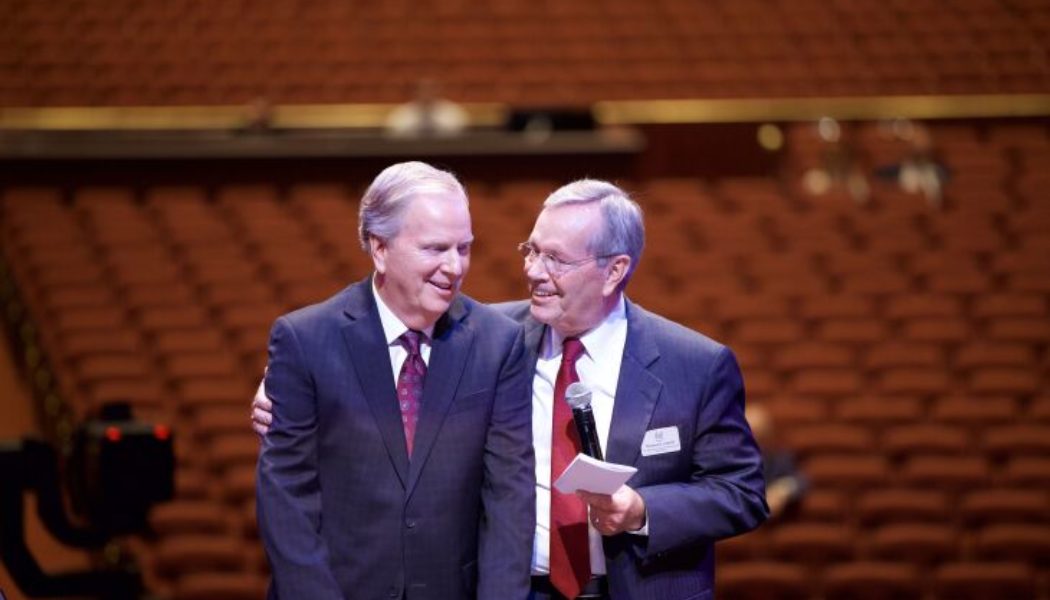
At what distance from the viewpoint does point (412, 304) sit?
7.43 ft

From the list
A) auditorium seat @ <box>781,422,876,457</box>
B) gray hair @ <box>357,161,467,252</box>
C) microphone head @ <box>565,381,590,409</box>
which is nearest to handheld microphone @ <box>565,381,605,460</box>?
microphone head @ <box>565,381,590,409</box>

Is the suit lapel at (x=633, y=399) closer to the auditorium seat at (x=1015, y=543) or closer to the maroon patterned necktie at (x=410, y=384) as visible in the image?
the maroon patterned necktie at (x=410, y=384)

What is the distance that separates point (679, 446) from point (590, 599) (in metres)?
0.29

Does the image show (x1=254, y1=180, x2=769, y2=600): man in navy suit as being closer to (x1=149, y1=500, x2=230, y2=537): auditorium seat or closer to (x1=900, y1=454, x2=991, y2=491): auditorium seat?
(x1=149, y1=500, x2=230, y2=537): auditorium seat

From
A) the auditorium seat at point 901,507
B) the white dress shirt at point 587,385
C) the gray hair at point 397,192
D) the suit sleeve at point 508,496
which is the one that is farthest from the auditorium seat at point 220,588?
the gray hair at point 397,192

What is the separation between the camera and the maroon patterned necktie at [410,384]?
227 cm

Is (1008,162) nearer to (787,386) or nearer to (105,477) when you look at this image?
(787,386)

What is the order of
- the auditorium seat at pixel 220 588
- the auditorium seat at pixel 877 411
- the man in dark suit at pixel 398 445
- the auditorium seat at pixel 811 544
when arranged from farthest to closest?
the auditorium seat at pixel 877 411, the auditorium seat at pixel 811 544, the auditorium seat at pixel 220 588, the man in dark suit at pixel 398 445

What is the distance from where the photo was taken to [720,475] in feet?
8.10

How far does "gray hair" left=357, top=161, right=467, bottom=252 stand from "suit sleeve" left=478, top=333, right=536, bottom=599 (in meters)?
0.29

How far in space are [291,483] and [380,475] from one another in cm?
14

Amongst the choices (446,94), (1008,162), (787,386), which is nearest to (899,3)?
(1008,162)

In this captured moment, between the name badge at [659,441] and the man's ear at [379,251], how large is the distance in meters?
0.52

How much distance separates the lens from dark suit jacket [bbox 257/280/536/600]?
2.23m
